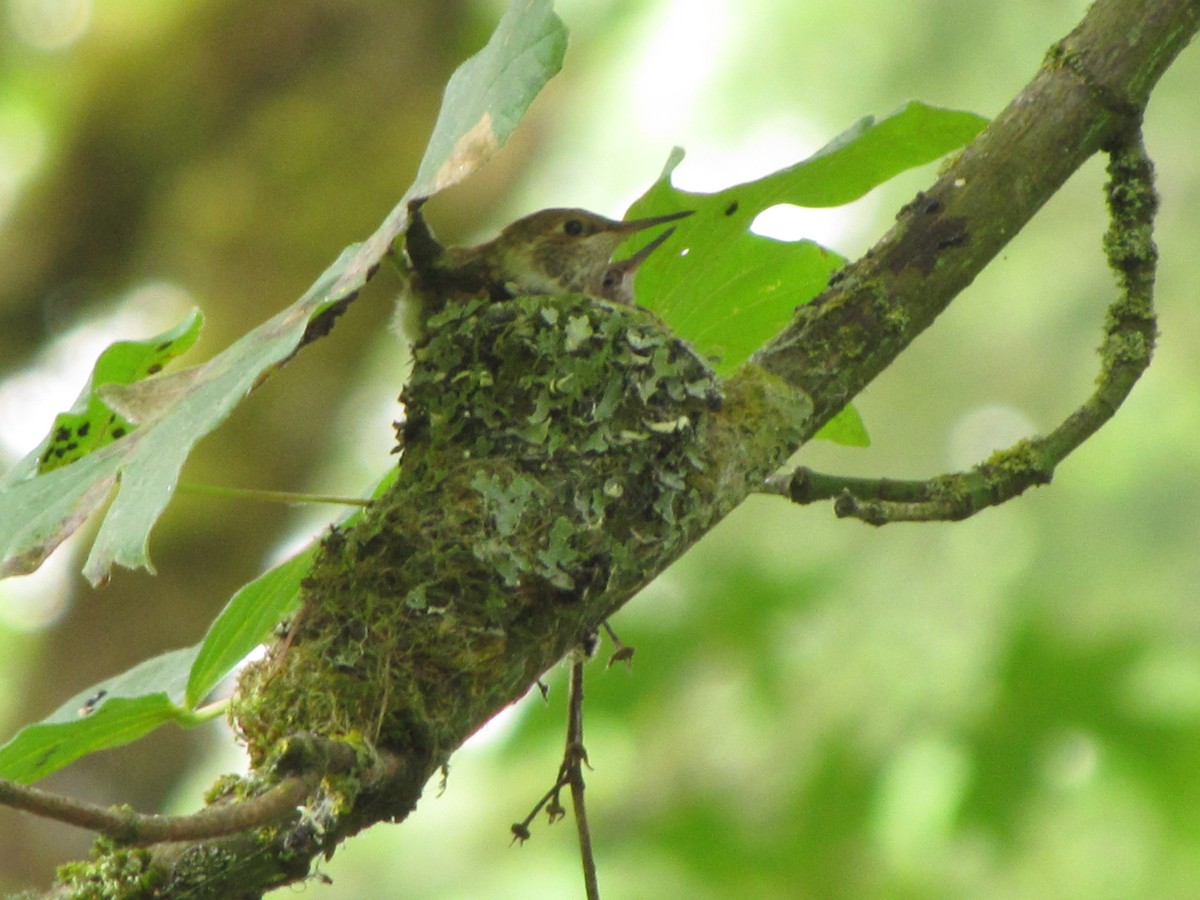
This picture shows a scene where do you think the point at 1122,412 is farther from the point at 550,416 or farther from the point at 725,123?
the point at 550,416

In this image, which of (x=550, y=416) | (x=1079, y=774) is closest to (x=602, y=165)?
(x=1079, y=774)

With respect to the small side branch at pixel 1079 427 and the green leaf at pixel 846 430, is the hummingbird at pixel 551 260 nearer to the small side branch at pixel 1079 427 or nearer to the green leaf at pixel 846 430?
the green leaf at pixel 846 430

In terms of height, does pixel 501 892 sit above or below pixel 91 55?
below

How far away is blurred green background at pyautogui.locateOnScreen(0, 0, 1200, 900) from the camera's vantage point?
151 inches

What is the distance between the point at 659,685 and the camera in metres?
4.58

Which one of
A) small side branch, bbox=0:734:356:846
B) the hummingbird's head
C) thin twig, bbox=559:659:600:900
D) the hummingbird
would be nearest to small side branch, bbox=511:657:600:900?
thin twig, bbox=559:659:600:900

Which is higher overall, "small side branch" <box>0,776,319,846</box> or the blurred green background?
the blurred green background

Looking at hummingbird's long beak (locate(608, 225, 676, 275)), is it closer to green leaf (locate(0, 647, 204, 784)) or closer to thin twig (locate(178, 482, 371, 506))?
thin twig (locate(178, 482, 371, 506))

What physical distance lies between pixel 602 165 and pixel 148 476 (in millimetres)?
8799

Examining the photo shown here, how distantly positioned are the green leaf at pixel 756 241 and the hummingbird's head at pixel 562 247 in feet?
1.99

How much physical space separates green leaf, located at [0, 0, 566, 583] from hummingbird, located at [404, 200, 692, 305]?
1.27 meters

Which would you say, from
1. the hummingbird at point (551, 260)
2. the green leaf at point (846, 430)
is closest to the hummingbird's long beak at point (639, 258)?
the hummingbird at point (551, 260)

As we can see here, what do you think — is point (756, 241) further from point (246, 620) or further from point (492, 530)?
point (246, 620)

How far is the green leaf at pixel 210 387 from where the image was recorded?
1.41m
